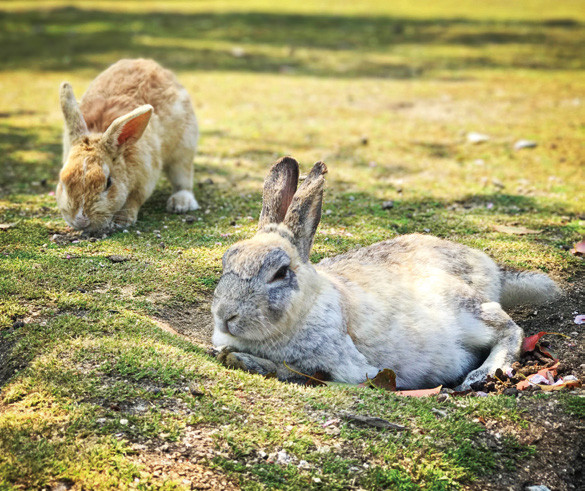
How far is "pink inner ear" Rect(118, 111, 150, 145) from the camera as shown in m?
6.48

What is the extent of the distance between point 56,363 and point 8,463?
0.84 m

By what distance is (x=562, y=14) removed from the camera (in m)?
21.6

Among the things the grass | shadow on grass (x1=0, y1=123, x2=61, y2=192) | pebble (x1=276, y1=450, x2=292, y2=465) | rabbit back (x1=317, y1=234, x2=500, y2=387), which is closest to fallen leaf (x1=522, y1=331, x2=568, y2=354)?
rabbit back (x1=317, y1=234, x2=500, y2=387)

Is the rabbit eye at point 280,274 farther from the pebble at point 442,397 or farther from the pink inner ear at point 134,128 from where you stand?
the pink inner ear at point 134,128

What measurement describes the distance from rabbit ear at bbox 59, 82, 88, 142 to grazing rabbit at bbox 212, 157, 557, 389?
2.89 m

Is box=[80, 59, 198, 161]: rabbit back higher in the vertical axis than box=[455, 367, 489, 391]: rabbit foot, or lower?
higher

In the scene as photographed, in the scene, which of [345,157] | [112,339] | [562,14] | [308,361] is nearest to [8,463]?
[112,339]

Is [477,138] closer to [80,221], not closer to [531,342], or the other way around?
[531,342]

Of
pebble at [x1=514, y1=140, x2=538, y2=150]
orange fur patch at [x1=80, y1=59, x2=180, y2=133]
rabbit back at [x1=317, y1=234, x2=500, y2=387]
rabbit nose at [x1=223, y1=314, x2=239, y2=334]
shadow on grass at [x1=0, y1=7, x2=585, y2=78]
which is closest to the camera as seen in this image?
rabbit nose at [x1=223, y1=314, x2=239, y2=334]

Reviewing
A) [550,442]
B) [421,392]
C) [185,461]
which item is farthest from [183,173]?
[550,442]

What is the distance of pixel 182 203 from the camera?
24.3 feet

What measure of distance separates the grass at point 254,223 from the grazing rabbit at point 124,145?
33 centimetres

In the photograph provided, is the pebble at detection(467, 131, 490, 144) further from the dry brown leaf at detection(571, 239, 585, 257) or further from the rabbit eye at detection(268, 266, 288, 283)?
the rabbit eye at detection(268, 266, 288, 283)

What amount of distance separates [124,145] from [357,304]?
3.36m
